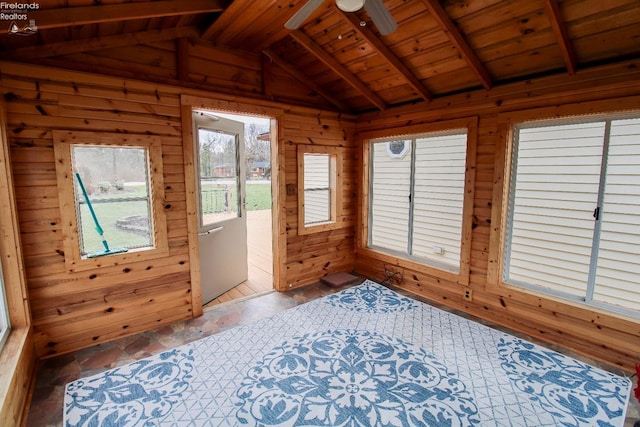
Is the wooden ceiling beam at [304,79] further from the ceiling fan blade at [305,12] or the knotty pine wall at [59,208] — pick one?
the ceiling fan blade at [305,12]

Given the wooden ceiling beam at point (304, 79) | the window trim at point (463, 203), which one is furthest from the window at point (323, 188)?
the wooden ceiling beam at point (304, 79)

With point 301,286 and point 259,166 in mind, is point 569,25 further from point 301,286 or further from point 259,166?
point 259,166

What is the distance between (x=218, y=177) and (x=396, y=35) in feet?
7.93

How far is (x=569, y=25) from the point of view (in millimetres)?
2334

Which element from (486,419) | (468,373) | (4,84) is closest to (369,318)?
(468,373)

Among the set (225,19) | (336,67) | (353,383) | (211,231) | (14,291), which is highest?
(225,19)

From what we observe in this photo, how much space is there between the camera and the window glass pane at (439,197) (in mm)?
A: 3805

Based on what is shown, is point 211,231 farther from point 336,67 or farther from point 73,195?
point 336,67

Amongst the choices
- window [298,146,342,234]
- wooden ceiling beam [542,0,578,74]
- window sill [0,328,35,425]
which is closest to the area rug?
window sill [0,328,35,425]

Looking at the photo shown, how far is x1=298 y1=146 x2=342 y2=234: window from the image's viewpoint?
4.47 metres

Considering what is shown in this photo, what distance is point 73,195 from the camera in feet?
8.54

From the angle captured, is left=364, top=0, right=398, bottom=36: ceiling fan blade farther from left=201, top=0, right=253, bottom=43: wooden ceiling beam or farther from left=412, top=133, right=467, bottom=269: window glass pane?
left=412, top=133, right=467, bottom=269: window glass pane

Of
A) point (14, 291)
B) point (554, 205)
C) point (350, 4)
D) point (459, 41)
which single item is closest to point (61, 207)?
point (14, 291)

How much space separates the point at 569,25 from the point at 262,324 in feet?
11.9
